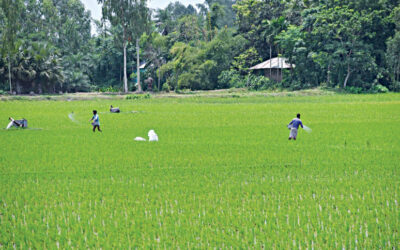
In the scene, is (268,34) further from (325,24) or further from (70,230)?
(70,230)

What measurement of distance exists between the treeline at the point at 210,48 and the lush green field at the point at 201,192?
28333mm

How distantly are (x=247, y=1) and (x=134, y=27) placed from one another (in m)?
13.6

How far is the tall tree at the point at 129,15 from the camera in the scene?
143 ft

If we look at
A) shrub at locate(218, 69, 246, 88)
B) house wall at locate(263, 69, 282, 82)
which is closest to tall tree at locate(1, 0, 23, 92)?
shrub at locate(218, 69, 246, 88)

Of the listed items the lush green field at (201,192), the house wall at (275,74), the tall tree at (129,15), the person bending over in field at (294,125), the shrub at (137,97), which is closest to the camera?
the lush green field at (201,192)

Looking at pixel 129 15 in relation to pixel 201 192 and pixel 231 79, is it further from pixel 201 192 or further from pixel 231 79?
pixel 201 192

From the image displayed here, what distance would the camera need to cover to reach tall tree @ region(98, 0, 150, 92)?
143ft

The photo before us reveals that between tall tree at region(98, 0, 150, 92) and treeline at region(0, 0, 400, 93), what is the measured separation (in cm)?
10

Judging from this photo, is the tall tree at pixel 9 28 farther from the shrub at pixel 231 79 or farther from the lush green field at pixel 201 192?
the lush green field at pixel 201 192

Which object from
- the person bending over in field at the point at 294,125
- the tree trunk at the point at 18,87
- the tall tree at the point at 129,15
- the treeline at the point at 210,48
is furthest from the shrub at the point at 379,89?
the tree trunk at the point at 18,87

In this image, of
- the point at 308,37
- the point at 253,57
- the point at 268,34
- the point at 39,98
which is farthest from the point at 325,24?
the point at 39,98

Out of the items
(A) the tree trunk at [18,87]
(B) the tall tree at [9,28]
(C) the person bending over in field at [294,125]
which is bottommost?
(C) the person bending over in field at [294,125]

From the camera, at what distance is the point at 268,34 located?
145 ft

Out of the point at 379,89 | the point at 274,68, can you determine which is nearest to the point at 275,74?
the point at 274,68
